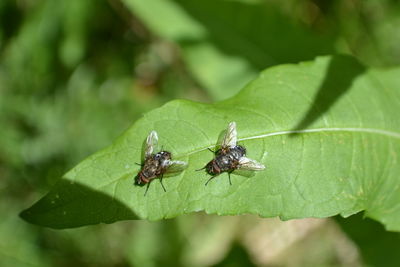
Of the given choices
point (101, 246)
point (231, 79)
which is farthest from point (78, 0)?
point (101, 246)

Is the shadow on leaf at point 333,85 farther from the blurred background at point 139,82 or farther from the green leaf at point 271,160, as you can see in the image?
the blurred background at point 139,82

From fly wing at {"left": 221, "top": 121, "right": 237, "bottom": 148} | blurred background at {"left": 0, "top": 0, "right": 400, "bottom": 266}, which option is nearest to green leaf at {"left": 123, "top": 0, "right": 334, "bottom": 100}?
blurred background at {"left": 0, "top": 0, "right": 400, "bottom": 266}

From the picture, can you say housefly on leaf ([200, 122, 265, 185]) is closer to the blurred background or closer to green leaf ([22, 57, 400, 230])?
green leaf ([22, 57, 400, 230])

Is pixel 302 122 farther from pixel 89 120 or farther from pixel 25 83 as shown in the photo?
pixel 25 83

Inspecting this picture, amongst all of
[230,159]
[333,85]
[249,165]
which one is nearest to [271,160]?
[249,165]

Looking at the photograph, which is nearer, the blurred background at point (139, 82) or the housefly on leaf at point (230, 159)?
the housefly on leaf at point (230, 159)

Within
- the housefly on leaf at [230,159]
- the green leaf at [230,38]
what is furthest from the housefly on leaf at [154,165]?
the green leaf at [230,38]

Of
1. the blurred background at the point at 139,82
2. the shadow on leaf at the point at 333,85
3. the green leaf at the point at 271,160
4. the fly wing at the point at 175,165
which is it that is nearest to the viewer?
the green leaf at the point at 271,160
